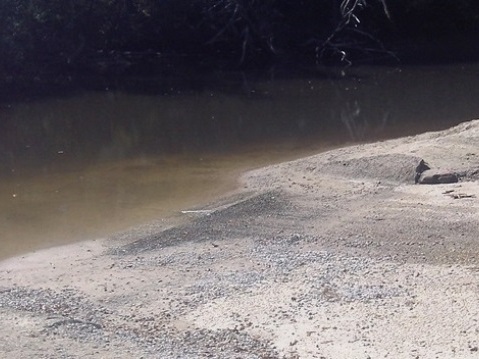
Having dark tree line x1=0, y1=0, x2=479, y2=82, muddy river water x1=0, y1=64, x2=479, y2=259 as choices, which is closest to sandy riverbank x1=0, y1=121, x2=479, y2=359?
muddy river water x1=0, y1=64, x2=479, y2=259

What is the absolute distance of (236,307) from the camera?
7.86 m

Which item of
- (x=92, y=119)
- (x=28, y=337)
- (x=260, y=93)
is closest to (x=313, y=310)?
(x=28, y=337)

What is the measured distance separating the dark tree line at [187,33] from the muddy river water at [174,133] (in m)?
1.84

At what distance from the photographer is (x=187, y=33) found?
24188 millimetres

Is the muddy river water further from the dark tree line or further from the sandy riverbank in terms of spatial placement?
the dark tree line

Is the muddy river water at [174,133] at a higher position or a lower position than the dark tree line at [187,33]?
lower

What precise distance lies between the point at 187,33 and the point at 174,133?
A: 8.47 m

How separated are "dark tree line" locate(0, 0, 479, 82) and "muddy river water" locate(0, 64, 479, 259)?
1838 mm

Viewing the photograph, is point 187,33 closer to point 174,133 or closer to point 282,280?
point 174,133

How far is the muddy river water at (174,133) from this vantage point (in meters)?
11.8

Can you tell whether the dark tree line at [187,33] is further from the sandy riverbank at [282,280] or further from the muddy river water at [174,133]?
the sandy riverbank at [282,280]

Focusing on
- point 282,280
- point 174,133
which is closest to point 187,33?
point 174,133

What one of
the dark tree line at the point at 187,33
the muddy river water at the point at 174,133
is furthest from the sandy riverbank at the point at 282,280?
the dark tree line at the point at 187,33

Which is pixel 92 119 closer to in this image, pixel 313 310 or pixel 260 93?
pixel 260 93
